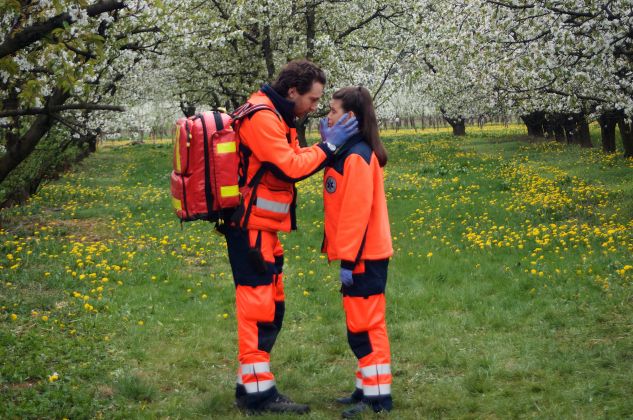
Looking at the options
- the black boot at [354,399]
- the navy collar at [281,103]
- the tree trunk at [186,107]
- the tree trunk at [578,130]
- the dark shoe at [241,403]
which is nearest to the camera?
the navy collar at [281,103]

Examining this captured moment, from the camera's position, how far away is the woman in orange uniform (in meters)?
5.58

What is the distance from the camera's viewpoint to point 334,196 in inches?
225

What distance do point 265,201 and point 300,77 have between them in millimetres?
1024

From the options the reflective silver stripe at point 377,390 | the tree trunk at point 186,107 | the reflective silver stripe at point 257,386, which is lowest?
the reflective silver stripe at point 377,390

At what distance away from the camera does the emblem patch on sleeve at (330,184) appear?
573 cm

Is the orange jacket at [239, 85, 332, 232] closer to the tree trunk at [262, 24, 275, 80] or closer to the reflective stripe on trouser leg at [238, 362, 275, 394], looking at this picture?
the reflective stripe on trouser leg at [238, 362, 275, 394]

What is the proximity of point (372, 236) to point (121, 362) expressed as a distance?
3.02 m

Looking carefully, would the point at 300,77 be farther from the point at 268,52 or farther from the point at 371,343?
the point at 268,52

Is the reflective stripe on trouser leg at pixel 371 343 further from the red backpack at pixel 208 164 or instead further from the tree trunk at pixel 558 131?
the tree trunk at pixel 558 131

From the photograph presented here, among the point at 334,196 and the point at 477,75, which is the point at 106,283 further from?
the point at 477,75

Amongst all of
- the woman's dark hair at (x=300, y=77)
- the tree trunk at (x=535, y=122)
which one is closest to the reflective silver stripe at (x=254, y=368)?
the woman's dark hair at (x=300, y=77)

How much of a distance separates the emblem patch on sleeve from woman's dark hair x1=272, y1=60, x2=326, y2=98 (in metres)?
0.73

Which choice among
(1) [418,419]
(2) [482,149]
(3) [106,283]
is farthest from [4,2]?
(2) [482,149]

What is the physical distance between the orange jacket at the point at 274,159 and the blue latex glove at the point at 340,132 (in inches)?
3.9
